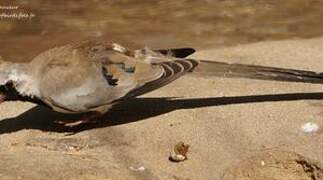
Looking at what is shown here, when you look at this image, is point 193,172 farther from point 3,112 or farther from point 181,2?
point 181,2

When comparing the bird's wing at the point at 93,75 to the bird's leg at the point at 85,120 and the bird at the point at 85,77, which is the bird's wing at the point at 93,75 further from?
the bird's leg at the point at 85,120

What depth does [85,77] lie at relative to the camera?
603 centimetres

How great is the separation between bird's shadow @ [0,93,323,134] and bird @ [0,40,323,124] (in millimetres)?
182

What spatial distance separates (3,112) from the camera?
21.7 feet

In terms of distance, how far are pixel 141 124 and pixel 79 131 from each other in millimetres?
491

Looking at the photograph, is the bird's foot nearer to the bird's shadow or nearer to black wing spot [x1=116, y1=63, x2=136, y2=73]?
the bird's shadow

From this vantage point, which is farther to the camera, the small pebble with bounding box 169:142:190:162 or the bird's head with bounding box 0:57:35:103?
the bird's head with bounding box 0:57:35:103

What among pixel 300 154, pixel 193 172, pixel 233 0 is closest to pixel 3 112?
pixel 193 172

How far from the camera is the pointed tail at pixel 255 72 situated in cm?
640

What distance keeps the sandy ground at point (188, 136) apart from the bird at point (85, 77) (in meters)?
0.27

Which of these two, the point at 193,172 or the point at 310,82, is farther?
the point at 310,82

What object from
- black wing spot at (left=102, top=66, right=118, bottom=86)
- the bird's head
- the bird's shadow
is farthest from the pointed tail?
the bird's head

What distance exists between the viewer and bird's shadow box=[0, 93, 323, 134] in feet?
20.7

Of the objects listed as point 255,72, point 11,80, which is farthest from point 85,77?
point 255,72
